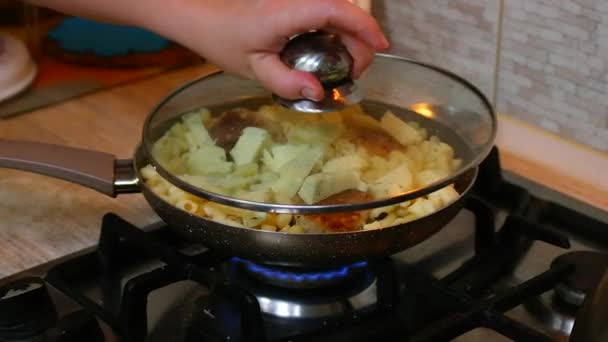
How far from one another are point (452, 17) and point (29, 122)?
47 cm

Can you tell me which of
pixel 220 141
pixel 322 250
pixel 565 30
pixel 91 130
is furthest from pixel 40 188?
pixel 565 30

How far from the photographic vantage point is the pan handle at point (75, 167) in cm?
67

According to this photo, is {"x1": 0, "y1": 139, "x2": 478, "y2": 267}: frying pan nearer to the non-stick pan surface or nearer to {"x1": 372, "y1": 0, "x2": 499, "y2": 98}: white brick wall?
the non-stick pan surface

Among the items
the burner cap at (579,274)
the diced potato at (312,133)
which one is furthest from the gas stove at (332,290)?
→ the diced potato at (312,133)

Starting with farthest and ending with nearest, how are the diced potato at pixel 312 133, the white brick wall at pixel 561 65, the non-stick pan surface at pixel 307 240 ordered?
the white brick wall at pixel 561 65, the diced potato at pixel 312 133, the non-stick pan surface at pixel 307 240

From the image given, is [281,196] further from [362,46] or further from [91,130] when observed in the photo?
[91,130]

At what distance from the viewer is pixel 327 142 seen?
66cm

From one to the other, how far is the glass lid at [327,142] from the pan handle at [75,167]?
0.13 ft

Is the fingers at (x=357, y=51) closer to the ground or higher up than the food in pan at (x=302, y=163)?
higher up

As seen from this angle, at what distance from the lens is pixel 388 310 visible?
61cm

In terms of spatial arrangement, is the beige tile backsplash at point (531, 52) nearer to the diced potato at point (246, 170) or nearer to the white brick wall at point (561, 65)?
the white brick wall at point (561, 65)

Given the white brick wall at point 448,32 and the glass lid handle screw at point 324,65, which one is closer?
the glass lid handle screw at point 324,65

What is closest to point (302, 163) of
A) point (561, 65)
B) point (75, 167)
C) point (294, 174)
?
point (294, 174)

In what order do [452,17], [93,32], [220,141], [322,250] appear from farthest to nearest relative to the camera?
[93,32], [452,17], [220,141], [322,250]
